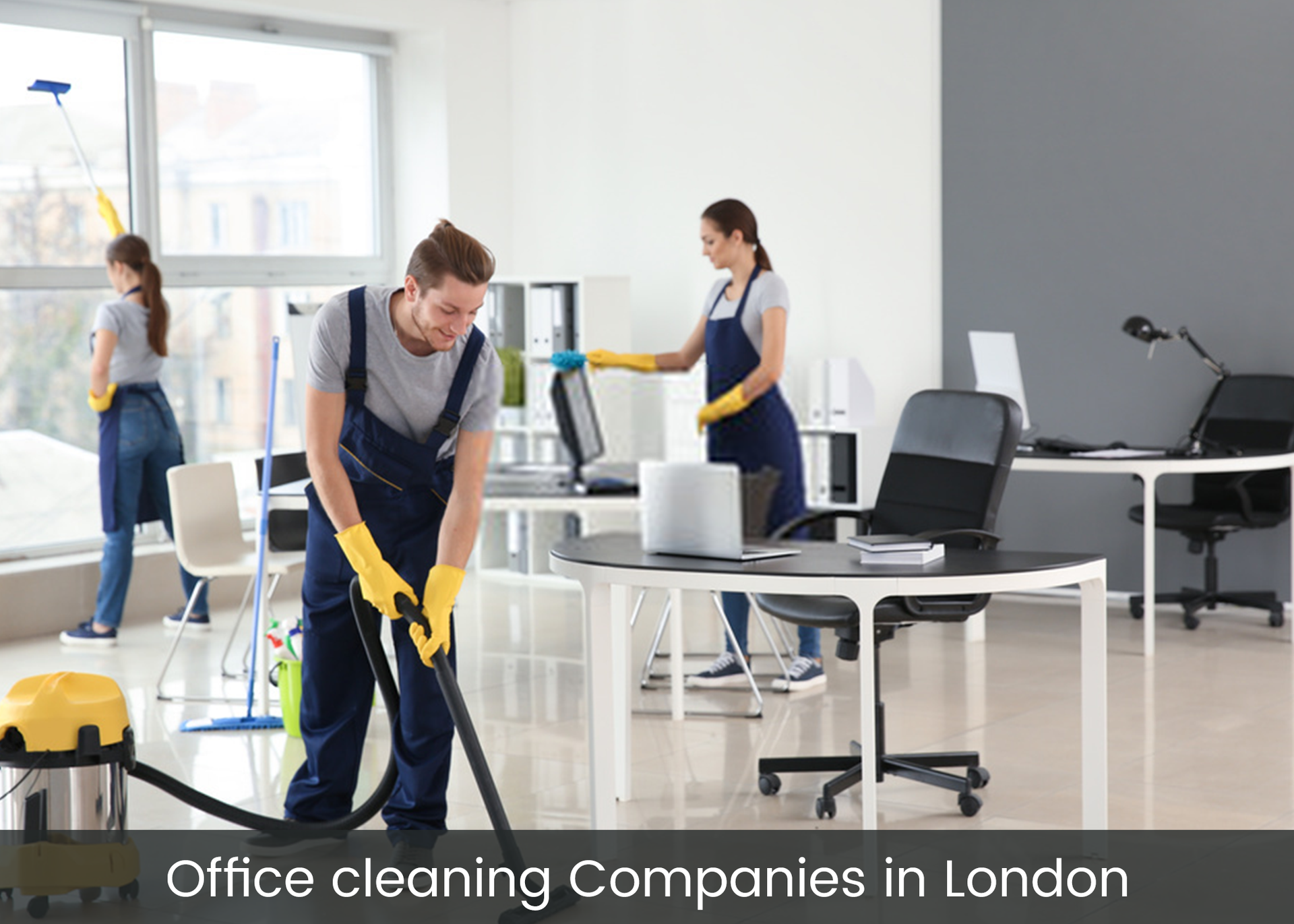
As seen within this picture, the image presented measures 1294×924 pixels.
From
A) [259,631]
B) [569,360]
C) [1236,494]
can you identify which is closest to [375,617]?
[569,360]

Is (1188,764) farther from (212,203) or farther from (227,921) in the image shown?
(212,203)

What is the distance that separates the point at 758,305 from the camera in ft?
15.0

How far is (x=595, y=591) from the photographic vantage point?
10.7ft

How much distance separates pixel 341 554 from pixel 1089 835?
1.69 metres

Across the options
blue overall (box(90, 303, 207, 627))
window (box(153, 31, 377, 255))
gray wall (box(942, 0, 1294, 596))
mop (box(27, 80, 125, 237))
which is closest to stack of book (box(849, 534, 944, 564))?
blue overall (box(90, 303, 207, 627))

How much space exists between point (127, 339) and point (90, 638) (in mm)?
1170

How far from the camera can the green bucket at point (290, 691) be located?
4.48 metres

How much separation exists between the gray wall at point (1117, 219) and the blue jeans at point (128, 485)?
3.41 metres

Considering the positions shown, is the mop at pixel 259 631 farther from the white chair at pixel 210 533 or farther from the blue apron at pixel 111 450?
the blue apron at pixel 111 450

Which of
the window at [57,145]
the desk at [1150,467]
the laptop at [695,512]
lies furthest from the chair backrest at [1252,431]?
the window at [57,145]

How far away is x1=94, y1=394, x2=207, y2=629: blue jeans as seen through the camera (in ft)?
19.6

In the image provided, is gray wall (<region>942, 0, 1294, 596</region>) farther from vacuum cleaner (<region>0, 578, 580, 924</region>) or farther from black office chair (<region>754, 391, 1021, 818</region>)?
vacuum cleaner (<region>0, 578, 580, 924</region>)

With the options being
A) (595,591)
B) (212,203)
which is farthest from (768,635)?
(212,203)

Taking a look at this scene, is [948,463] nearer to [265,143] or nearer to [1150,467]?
[1150,467]
